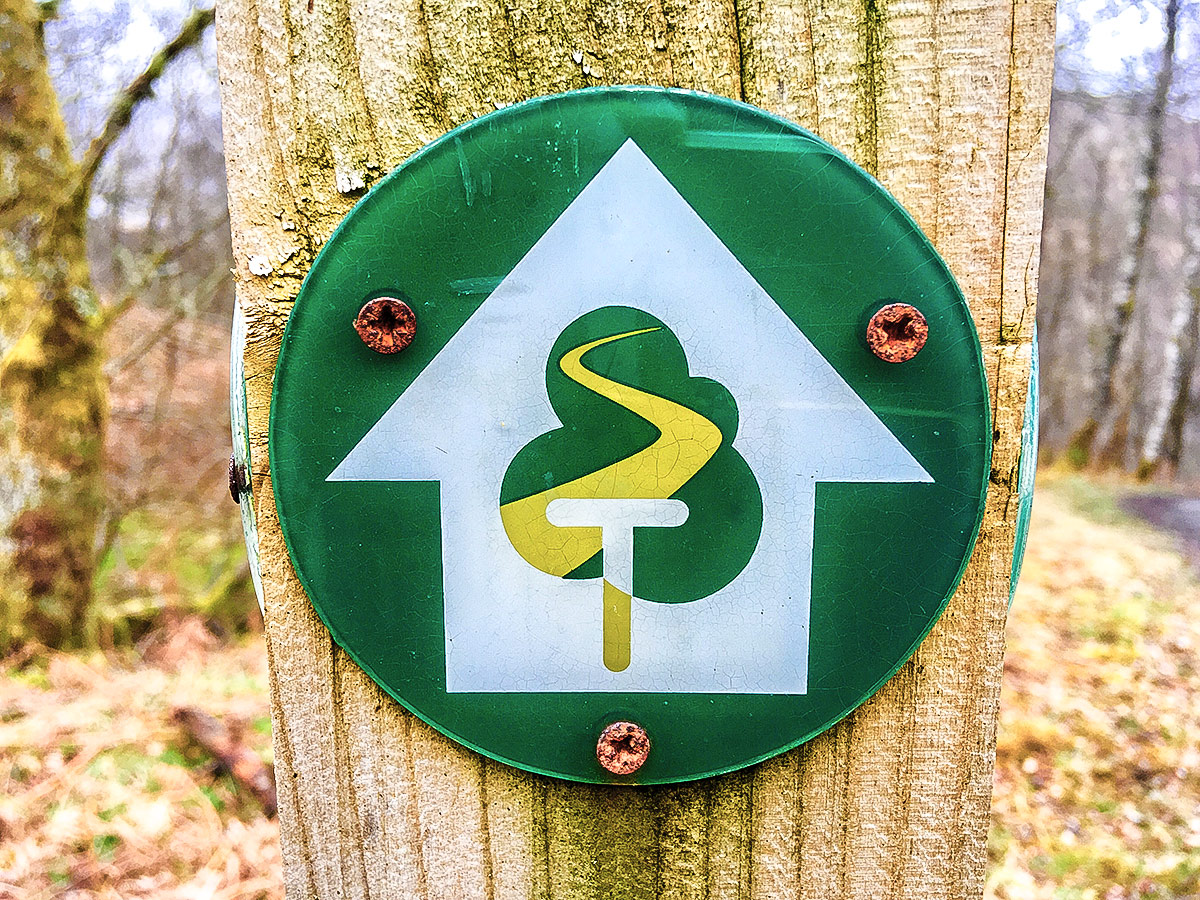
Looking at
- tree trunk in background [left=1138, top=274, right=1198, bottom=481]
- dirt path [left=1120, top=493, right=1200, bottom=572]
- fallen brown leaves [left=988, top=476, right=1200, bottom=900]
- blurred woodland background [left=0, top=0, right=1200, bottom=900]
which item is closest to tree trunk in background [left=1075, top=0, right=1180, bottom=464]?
tree trunk in background [left=1138, top=274, right=1198, bottom=481]

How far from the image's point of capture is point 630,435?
62 cm

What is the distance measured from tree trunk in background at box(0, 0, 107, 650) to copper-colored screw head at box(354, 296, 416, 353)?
13.0 ft

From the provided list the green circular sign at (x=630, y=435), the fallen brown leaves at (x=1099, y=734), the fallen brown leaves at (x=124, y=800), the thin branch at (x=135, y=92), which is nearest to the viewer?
the green circular sign at (x=630, y=435)

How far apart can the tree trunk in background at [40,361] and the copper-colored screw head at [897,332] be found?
4241 millimetres

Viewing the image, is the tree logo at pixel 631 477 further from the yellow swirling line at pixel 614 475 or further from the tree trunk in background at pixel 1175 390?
the tree trunk in background at pixel 1175 390

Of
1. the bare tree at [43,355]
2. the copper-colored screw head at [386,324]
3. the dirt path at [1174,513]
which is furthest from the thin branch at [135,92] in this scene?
the dirt path at [1174,513]

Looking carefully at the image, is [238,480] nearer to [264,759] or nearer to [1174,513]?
[264,759]

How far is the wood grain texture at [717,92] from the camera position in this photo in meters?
0.59

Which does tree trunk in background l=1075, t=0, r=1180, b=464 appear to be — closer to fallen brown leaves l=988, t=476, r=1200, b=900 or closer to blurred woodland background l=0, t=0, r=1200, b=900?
blurred woodland background l=0, t=0, r=1200, b=900

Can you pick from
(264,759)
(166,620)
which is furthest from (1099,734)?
(166,620)

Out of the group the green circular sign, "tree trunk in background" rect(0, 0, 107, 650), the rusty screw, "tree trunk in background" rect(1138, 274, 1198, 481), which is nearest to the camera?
the green circular sign

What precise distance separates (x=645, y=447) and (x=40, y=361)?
416 cm

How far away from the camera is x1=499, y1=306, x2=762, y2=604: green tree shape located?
61cm

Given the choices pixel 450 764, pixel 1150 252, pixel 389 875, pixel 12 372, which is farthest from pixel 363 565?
pixel 1150 252
